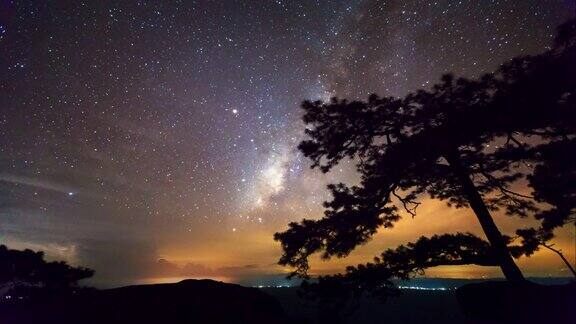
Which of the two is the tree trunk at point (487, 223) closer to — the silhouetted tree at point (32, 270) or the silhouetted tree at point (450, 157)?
the silhouetted tree at point (450, 157)

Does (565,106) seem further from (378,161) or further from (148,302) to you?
(148,302)

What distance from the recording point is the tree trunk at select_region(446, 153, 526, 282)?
10.7 m

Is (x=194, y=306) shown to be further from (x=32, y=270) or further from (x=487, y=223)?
(x=32, y=270)

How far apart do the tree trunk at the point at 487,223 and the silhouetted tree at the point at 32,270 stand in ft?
66.9

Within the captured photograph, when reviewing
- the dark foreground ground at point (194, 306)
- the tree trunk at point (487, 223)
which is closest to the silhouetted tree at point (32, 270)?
the dark foreground ground at point (194, 306)

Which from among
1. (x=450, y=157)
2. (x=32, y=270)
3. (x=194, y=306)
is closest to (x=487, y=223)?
(x=450, y=157)

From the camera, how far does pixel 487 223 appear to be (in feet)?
38.0

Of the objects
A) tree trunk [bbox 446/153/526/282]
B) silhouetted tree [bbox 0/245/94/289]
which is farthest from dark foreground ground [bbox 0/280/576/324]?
silhouetted tree [bbox 0/245/94/289]

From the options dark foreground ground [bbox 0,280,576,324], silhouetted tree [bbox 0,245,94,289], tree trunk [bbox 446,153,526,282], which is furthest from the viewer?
silhouetted tree [bbox 0,245,94,289]

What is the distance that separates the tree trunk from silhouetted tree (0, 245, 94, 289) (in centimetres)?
2039

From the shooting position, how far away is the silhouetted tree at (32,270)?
1817 centimetres

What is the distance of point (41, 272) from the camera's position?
61.7 ft

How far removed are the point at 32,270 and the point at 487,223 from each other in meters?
22.4

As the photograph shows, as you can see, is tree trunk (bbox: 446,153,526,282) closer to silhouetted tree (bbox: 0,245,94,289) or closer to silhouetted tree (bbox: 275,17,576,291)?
silhouetted tree (bbox: 275,17,576,291)
